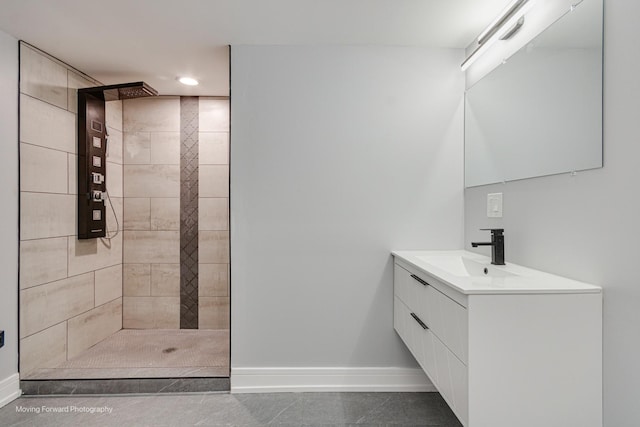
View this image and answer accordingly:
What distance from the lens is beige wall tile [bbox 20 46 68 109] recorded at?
2.32 metres

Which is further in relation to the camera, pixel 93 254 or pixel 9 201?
pixel 93 254

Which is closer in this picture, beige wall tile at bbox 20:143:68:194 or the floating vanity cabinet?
the floating vanity cabinet

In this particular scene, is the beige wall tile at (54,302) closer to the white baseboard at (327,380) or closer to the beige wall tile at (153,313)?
the beige wall tile at (153,313)

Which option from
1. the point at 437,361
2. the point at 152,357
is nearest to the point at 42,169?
the point at 152,357

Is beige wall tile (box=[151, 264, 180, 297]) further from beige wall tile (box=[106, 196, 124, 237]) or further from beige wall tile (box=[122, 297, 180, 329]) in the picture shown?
beige wall tile (box=[106, 196, 124, 237])

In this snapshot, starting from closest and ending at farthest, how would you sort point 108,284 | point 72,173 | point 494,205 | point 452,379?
1. point 452,379
2. point 494,205
3. point 72,173
4. point 108,284

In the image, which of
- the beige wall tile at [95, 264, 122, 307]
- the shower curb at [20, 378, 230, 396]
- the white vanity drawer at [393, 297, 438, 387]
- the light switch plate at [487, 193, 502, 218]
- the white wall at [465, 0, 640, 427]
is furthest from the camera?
the beige wall tile at [95, 264, 122, 307]

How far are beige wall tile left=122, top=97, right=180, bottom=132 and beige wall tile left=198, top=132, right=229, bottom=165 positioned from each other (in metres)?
0.27

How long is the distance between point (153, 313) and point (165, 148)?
1.58m

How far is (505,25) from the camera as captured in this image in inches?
73.7

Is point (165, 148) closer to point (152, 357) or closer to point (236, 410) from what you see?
point (152, 357)

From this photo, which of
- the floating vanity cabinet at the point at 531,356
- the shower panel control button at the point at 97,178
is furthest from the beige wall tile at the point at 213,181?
the floating vanity cabinet at the point at 531,356

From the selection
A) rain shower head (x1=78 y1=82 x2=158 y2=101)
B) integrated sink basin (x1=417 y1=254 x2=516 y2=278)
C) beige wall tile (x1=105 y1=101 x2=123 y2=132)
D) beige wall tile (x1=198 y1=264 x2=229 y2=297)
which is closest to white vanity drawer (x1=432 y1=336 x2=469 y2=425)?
integrated sink basin (x1=417 y1=254 x2=516 y2=278)

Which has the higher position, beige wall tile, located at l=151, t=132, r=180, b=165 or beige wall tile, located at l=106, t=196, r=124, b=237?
beige wall tile, located at l=151, t=132, r=180, b=165
